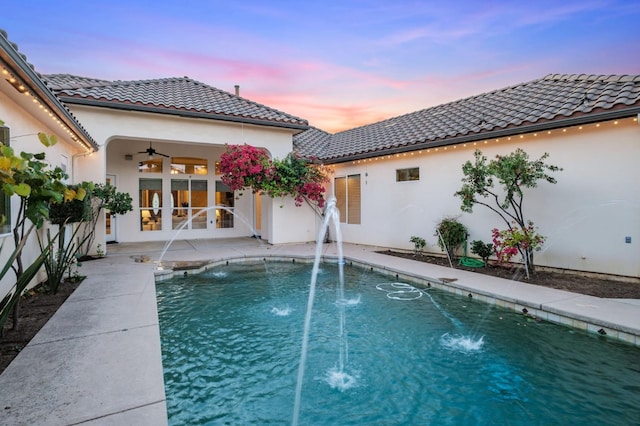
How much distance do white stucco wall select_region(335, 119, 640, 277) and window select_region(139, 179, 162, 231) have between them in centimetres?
1058

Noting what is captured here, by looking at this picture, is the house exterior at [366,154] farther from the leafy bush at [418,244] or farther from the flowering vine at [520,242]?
the flowering vine at [520,242]

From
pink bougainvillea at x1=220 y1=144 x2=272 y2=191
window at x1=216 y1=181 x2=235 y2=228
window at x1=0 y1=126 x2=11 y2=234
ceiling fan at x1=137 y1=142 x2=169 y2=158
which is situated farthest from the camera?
window at x1=216 y1=181 x2=235 y2=228

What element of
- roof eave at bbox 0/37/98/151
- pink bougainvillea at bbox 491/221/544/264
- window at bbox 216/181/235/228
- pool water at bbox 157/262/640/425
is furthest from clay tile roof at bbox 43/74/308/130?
pink bougainvillea at bbox 491/221/544/264

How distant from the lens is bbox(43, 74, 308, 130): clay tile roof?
9.38m

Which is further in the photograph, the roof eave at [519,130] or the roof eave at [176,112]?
the roof eave at [176,112]

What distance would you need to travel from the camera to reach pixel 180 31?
1145 cm

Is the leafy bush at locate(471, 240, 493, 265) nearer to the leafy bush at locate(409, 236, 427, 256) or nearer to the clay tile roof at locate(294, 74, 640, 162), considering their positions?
the leafy bush at locate(409, 236, 427, 256)

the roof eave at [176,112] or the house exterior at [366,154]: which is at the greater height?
the roof eave at [176,112]

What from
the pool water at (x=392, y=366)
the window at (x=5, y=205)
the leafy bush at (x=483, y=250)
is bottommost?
the pool water at (x=392, y=366)

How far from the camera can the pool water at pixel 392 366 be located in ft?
9.50

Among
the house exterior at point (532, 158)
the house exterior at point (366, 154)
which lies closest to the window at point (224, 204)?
the house exterior at point (366, 154)

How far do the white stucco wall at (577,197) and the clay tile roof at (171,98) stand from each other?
567 cm

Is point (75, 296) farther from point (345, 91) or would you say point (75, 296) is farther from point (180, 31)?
point (345, 91)

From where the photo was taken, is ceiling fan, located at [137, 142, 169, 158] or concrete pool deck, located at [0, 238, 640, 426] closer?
concrete pool deck, located at [0, 238, 640, 426]
